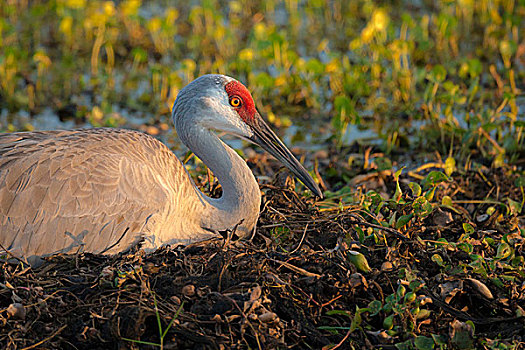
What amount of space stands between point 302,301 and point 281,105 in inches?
168

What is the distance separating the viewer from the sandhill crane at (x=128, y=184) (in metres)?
4.06

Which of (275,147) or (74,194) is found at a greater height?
(74,194)

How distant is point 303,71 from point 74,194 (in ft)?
13.5

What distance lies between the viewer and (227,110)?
4.62 metres

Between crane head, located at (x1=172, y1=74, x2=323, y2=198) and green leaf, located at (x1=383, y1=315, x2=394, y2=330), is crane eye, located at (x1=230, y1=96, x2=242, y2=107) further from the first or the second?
green leaf, located at (x1=383, y1=315, x2=394, y2=330)

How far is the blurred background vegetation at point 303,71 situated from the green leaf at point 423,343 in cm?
288

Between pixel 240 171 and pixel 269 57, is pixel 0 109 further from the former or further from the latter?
pixel 240 171

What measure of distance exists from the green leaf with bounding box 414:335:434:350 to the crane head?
1.48m

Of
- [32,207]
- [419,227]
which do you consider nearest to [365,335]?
[419,227]

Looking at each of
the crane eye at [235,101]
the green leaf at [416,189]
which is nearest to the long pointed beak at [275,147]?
the crane eye at [235,101]

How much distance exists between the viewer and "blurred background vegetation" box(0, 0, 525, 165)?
6605 millimetres

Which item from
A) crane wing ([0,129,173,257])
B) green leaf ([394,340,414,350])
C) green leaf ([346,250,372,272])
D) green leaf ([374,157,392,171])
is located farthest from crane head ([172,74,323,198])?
green leaf ([394,340,414,350])

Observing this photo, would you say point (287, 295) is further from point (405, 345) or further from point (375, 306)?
point (405, 345)

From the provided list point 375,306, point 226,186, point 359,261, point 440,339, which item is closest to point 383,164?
point 226,186
